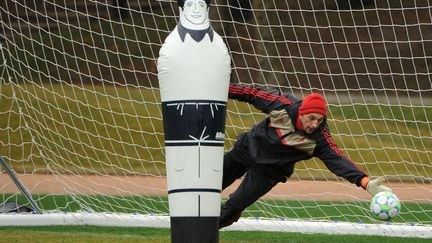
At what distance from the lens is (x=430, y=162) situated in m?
15.2

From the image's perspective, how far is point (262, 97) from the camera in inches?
301

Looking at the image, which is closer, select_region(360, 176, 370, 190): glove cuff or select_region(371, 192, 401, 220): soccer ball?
select_region(371, 192, 401, 220): soccer ball

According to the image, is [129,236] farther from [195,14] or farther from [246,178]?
[195,14]

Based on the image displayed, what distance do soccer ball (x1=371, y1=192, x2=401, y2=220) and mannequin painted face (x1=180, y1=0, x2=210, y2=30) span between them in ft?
4.95

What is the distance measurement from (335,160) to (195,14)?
5.85 feet

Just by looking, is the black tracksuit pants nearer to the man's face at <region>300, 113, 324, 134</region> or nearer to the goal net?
the man's face at <region>300, 113, 324, 134</region>

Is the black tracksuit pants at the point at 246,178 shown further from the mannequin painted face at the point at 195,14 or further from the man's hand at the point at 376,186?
the mannequin painted face at the point at 195,14

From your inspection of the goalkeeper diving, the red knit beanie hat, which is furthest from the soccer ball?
the red knit beanie hat

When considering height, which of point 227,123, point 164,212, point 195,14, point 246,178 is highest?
point 195,14

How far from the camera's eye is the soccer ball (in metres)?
6.46

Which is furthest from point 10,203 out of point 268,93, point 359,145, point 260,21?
point 359,145

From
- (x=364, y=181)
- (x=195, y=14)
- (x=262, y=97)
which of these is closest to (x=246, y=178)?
(x=262, y=97)

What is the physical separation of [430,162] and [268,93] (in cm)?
804

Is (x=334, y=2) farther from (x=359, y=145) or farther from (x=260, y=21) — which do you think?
(x=359, y=145)
